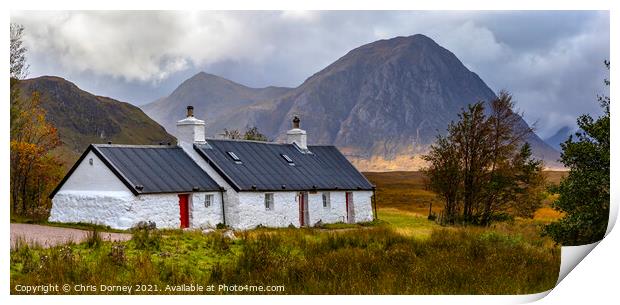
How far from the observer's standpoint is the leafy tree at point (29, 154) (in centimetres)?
2261

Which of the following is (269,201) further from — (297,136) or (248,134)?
(248,134)

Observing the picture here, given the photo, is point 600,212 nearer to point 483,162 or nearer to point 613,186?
point 613,186

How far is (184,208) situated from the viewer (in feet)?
88.3

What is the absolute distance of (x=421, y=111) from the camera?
36.6 meters

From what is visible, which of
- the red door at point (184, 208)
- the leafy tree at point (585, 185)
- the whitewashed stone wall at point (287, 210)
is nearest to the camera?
the leafy tree at point (585, 185)

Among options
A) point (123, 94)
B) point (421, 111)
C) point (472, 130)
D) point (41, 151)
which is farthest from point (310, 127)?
point (123, 94)

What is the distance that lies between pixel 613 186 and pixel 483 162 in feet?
35.7

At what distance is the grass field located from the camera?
1600 centimetres

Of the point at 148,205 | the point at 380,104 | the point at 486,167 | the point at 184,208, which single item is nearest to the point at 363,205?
the point at 380,104

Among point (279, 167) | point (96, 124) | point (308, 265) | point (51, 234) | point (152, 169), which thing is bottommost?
point (308, 265)

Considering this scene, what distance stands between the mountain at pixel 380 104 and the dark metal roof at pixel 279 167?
1303 mm

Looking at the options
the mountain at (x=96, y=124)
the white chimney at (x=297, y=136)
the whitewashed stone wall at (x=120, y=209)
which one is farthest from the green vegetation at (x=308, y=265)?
the mountain at (x=96, y=124)

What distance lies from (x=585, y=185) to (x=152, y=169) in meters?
13.9

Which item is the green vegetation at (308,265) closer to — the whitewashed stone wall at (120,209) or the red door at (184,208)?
the whitewashed stone wall at (120,209)
